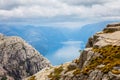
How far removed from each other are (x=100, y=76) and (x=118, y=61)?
3.86 m

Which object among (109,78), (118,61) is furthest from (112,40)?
(109,78)

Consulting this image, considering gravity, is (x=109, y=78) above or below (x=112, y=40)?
below

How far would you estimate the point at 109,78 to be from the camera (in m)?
44.8

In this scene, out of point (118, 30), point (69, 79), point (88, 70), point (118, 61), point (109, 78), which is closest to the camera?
point (109, 78)

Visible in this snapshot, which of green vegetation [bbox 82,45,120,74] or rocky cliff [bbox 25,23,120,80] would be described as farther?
green vegetation [bbox 82,45,120,74]

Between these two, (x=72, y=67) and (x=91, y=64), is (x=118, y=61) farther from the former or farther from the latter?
(x=72, y=67)

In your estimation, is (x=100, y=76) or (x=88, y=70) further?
(x=88, y=70)

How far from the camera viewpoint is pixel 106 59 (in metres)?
52.1

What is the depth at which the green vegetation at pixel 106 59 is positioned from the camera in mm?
47516

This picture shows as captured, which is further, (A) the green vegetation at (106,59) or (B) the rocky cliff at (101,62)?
(A) the green vegetation at (106,59)

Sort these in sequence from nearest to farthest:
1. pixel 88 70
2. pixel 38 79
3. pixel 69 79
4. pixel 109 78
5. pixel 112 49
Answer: pixel 109 78
pixel 88 70
pixel 112 49
pixel 69 79
pixel 38 79

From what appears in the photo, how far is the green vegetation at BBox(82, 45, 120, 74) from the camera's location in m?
47.5

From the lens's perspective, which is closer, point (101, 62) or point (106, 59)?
point (106, 59)

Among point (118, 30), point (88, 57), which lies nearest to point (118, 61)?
point (88, 57)
